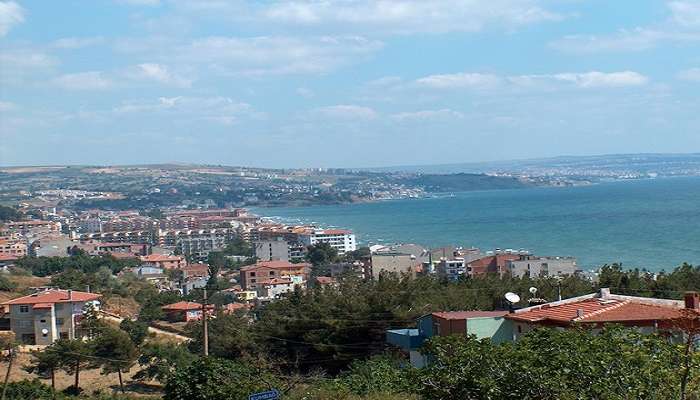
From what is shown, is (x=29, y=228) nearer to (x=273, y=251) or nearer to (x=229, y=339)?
(x=273, y=251)

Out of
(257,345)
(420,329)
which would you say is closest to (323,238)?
(257,345)

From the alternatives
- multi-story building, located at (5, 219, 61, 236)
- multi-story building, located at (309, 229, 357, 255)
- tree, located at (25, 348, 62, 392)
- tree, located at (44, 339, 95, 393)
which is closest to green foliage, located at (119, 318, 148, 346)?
tree, located at (44, 339, 95, 393)

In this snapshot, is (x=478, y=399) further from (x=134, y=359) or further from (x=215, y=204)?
(x=215, y=204)

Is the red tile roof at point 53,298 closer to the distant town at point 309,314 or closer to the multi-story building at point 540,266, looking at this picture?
the distant town at point 309,314

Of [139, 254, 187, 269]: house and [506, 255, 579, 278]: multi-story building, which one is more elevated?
[506, 255, 579, 278]: multi-story building

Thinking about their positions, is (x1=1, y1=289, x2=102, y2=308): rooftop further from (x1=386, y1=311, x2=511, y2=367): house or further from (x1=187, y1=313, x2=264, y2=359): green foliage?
(x1=386, y1=311, x2=511, y2=367): house

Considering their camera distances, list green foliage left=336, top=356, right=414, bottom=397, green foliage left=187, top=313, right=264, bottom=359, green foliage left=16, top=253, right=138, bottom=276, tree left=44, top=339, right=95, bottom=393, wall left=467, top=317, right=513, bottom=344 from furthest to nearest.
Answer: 1. green foliage left=16, top=253, right=138, bottom=276
2. green foliage left=187, top=313, right=264, bottom=359
3. tree left=44, top=339, right=95, bottom=393
4. wall left=467, top=317, right=513, bottom=344
5. green foliage left=336, top=356, right=414, bottom=397

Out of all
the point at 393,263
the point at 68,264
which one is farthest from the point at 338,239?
the point at 68,264
